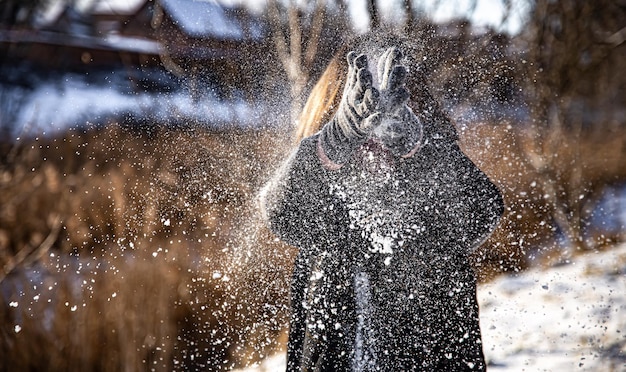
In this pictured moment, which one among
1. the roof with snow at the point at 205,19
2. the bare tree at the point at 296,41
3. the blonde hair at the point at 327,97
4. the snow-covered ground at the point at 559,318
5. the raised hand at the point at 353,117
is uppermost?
the roof with snow at the point at 205,19

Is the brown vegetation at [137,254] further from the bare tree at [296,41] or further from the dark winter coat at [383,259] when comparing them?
the dark winter coat at [383,259]

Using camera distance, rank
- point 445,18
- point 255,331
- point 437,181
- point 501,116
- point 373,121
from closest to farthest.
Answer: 1. point 373,121
2. point 437,181
3. point 445,18
4. point 255,331
5. point 501,116

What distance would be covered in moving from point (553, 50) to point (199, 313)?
121 inches

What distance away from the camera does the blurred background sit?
9.21 feet

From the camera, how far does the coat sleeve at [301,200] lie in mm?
974

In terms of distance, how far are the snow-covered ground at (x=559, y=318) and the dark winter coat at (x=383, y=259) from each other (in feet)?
5.72

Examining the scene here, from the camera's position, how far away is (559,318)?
3508 mm

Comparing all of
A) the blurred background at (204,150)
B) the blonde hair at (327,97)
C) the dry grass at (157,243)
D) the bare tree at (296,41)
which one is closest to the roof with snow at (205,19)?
the blurred background at (204,150)

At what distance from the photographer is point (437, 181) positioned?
1009 millimetres

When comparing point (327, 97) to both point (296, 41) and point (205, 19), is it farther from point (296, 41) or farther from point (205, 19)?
point (205, 19)

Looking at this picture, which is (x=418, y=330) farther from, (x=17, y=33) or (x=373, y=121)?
(x=17, y=33)

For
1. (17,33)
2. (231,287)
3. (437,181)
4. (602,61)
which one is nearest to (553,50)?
(602,61)

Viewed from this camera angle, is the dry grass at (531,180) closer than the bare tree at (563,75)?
No

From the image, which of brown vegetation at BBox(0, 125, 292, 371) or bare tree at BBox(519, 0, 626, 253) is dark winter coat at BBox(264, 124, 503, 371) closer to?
brown vegetation at BBox(0, 125, 292, 371)
